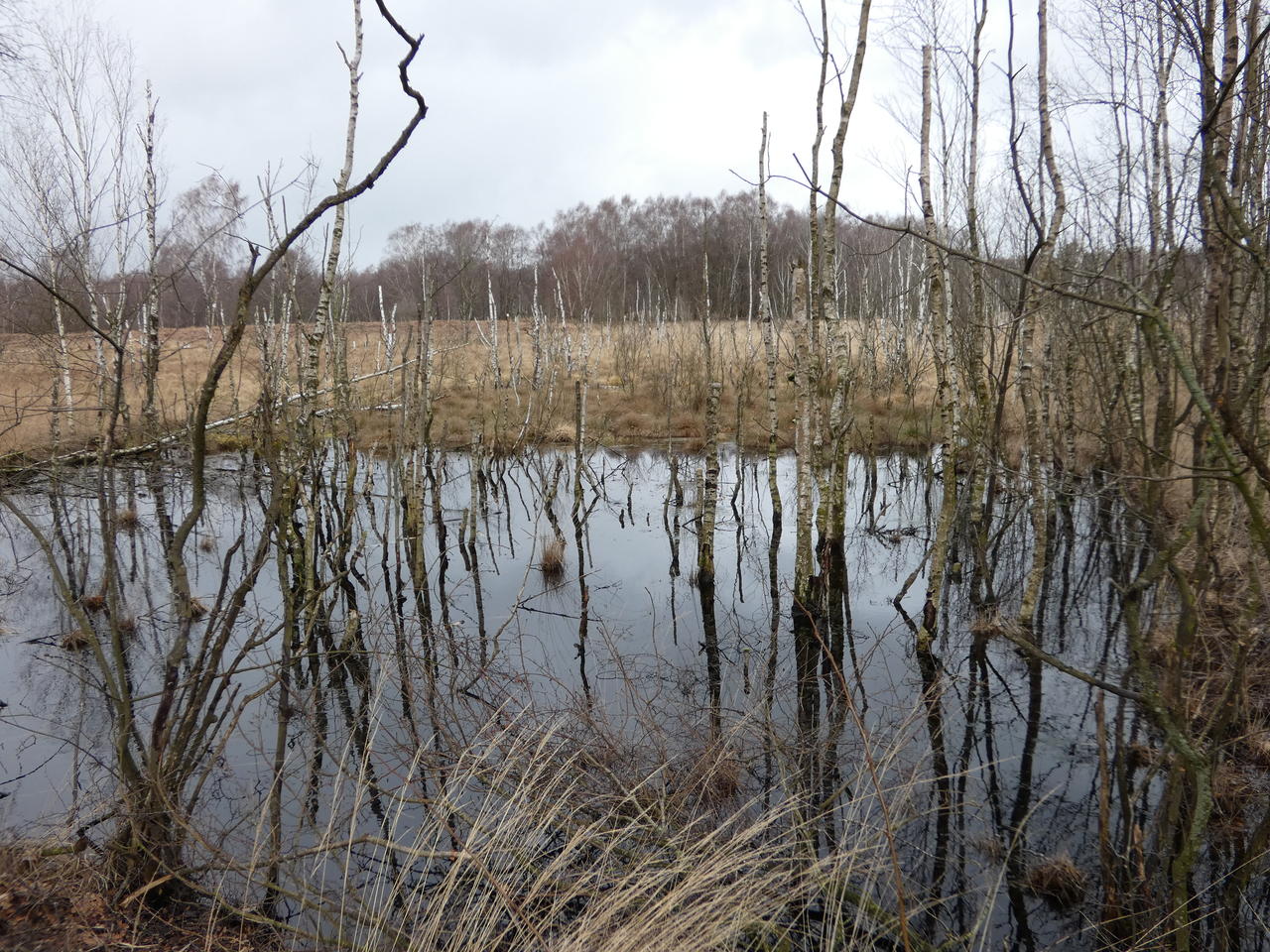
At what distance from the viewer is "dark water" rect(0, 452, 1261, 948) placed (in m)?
3.88

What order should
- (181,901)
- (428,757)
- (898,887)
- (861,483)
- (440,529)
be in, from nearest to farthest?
(898,887), (181,901), (428,757), (440,529), (861,483)

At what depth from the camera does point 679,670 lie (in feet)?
18.9

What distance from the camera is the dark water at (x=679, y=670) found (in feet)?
12.7

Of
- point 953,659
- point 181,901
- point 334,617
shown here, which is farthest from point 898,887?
point 334,617

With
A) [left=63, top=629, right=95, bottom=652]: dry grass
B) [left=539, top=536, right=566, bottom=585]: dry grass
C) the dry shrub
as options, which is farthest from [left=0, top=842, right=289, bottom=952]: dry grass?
[left=539, top=536, right=566, bottom=585]: dry grass

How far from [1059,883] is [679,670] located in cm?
275

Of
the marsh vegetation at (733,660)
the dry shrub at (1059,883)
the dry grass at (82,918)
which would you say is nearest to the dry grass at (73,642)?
the marsh vegetation at (733,660)

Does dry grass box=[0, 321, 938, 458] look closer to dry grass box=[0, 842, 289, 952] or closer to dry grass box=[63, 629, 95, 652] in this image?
dry grass box=[63, 629, 95, 652]

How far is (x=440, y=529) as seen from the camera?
8.95m

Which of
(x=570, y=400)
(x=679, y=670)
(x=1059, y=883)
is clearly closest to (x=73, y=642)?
(x=679, y=670)

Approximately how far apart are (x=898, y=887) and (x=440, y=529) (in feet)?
24.4

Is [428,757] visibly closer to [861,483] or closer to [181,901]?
[181,901]

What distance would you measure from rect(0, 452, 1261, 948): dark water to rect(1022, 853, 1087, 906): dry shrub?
0.06m

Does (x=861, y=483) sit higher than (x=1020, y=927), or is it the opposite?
(x=861, y=483)
